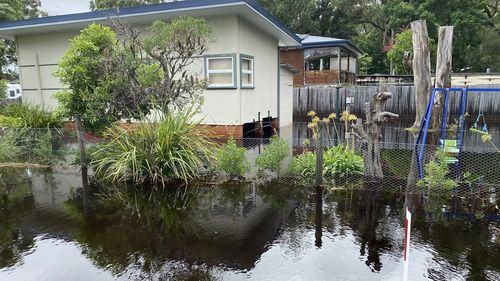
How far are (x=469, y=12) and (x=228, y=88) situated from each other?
2638 cm

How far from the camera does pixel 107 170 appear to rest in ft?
→ 22.1

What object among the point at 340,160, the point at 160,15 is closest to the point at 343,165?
the point at 340,160

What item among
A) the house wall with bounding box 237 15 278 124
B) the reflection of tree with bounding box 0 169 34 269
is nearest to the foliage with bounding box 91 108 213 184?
the reflection of tree with bounding box 0 169 34 269

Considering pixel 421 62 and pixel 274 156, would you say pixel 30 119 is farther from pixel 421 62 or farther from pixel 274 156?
pixel 421 62

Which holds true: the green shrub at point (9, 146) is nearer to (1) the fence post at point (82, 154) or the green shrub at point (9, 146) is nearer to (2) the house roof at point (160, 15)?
(1) the fence post at point (82, 154)

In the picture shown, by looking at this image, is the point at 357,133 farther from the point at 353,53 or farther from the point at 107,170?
the point at 353,53

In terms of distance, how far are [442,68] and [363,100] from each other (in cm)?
1179

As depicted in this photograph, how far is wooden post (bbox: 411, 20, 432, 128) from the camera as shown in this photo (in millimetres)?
7648

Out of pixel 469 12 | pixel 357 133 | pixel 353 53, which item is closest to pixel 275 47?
pixel 357 133

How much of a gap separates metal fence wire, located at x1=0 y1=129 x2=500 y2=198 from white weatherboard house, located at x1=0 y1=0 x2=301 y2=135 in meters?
1.95

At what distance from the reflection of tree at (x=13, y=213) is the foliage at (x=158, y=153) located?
54.0 inches

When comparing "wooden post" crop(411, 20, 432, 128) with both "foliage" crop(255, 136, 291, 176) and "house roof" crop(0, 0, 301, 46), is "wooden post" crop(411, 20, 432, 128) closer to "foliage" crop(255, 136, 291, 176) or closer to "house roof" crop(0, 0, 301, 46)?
"foliage" crop(255, 136, 291, 176)

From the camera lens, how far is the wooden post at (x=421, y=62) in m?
7.65

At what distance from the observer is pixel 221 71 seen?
34.1 feet
